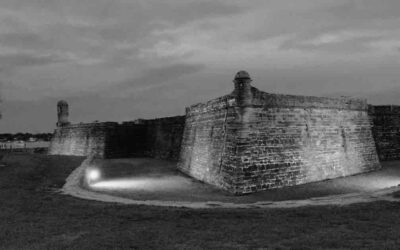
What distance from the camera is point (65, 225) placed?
6441 millimetres

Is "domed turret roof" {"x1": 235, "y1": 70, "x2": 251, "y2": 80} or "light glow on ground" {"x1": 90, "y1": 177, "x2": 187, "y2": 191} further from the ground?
"domed turret roof" {"x1": 235, "y1": 70, "x2": 251, "y2": 80}

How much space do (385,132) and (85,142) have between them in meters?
23.5

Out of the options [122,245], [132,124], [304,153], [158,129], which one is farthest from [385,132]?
[122,245]

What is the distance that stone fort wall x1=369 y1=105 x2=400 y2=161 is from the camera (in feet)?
72.2

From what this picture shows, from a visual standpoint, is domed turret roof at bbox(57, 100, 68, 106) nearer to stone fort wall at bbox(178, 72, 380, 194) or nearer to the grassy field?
stone fort wall at bbox(178, 72, 380, 194)

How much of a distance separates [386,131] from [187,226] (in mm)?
20099

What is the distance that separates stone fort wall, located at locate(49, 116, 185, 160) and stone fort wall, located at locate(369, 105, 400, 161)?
13.2 meters

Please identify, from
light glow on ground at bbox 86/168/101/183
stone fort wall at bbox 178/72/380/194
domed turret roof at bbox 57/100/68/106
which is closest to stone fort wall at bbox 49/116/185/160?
domed turret roof at bbox 57/100/68/106

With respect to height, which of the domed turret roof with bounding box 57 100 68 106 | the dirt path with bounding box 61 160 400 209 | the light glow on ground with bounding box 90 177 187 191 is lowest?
the light glow on ground with bounding box 90 177 187 191

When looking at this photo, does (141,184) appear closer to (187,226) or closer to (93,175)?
(93,175)

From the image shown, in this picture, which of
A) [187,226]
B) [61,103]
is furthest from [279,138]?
[61,103]

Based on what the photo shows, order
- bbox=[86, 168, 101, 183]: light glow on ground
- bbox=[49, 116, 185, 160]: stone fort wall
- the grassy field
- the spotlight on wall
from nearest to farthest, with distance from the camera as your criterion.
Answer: the grassy field < the spotlight on wall < bbox=[86, 168, 101, 183]: light glow on ground < bbox=[49, 116, 185, 160]: stone fort wall

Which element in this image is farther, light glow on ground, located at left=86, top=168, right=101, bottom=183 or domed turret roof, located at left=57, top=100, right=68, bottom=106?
domed turret roof, located at left=57, top=100, right=68, bottom=106

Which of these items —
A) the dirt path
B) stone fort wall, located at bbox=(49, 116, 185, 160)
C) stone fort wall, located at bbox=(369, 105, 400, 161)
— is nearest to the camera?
the dirt path
